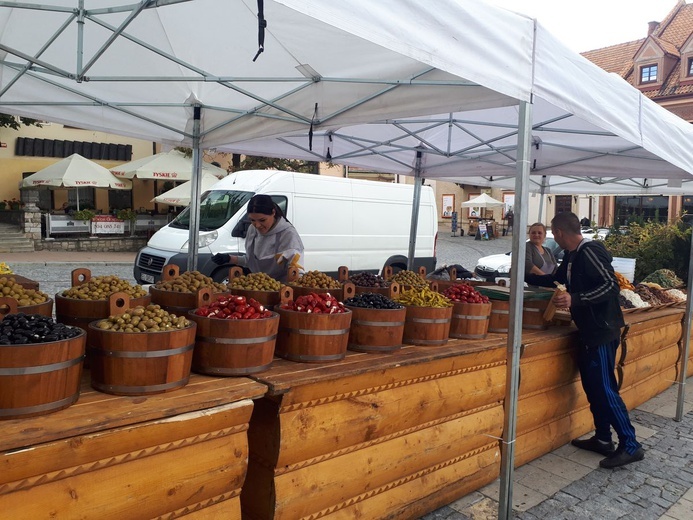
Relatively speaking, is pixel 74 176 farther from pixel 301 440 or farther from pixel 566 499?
pixel 566 499

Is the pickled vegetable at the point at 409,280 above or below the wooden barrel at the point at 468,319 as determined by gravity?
above

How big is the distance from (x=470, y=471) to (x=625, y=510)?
103 cm

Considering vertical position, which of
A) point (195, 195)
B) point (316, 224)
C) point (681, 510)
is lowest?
point (681, 510)

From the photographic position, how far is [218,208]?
33.6 ft

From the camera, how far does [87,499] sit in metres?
2.02

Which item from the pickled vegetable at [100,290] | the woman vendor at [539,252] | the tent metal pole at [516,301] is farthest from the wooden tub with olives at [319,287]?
the woman vendor at [539,252]

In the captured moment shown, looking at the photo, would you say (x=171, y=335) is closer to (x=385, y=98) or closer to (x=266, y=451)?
(x=266, y=451)

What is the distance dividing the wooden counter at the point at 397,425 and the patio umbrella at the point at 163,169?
51.5 feet

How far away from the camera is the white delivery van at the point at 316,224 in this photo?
9711 millimetres

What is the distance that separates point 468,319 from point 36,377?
2.67m

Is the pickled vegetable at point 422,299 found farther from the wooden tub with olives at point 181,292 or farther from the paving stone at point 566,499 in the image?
the paving stone at point 566,499

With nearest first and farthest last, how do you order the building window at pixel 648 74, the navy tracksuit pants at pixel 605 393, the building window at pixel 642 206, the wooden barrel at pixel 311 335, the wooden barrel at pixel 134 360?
the wooden barrel at pixel 134 360, the wooden barrel at pixel 311 335, the navy tracksuit pants at pixel 605 393, the building window at pixel 648 74, the building window at pixel 642 206

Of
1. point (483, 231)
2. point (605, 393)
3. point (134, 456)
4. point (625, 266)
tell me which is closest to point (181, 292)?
point (134, 456)

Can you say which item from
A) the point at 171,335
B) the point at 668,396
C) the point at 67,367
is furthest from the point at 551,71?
the point at 668,396
